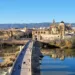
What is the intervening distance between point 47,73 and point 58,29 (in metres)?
54.4

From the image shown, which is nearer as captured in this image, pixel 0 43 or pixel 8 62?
pixel 8 62

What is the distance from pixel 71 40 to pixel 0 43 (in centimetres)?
1430

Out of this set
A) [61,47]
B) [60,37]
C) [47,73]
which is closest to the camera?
[47,73]

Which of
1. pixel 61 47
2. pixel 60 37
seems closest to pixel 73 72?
pixel 61 47

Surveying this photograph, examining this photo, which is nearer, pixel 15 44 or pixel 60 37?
pixel 15 44

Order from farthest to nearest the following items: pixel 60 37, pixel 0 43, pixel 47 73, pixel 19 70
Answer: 1. pixel 60 37
2. pixel 0 43
3. pixel 47 73
4. pixel 19 70

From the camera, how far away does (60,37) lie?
73.9 meters

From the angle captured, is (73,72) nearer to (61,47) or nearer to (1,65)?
(1,65)

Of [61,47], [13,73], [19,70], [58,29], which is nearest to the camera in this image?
[13,73]

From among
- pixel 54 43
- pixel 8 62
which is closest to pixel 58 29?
pixel 54 43

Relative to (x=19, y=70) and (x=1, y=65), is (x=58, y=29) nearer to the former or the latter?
(x=1, y=65)

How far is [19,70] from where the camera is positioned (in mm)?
25266

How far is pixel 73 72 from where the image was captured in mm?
30656

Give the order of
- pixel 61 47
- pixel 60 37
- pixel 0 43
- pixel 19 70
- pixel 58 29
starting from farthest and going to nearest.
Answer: pixel 58 29 < pixel 60 37 < pixel 0 43 < pixel 61 47 < pixel 19 70
